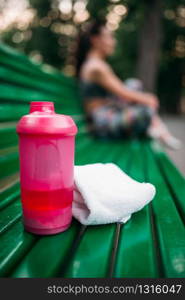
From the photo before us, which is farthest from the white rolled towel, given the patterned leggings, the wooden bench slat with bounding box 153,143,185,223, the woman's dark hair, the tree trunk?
the tree trunk

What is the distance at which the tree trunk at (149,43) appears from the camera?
880cm

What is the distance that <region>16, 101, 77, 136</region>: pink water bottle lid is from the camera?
1053 mm

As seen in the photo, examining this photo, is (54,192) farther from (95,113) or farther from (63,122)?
(95,113)

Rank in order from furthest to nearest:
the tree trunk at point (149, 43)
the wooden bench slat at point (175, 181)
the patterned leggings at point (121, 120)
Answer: the tree trunk at point (149, 43), the patterned leggings at point (121, 120), the wooden bench slat at point (175, 181)

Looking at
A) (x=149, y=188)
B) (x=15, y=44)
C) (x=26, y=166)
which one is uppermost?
(x=15, y=44)

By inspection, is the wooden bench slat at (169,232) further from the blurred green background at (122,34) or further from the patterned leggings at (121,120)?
the blurred green background at (122,34)

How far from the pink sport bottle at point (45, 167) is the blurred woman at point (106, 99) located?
9.90 ft

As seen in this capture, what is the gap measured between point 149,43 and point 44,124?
8561 mm

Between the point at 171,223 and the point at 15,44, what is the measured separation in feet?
61.9

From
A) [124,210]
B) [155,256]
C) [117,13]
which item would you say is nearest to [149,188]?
[124,210]

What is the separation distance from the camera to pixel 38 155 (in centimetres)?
107

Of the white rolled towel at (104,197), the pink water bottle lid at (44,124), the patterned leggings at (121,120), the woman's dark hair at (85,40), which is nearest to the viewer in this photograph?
the pink water bottle lid at (44,124)

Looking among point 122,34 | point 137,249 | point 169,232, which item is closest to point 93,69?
point 169,232

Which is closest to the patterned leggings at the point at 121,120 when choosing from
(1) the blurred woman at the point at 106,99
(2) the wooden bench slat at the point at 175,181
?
(1) the blurred woman at the point at 106,99
